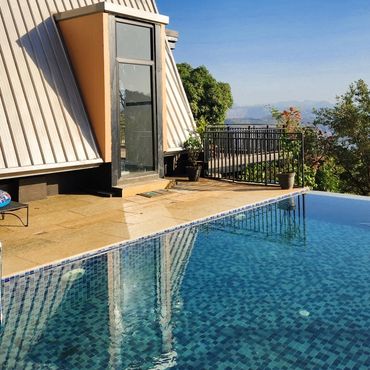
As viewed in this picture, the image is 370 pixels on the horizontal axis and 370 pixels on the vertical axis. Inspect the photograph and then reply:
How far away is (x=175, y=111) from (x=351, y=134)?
444 inches

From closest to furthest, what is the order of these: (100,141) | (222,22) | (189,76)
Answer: (100,141)
(189,76)
(222,22)

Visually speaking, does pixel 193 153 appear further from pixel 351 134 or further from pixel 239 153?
pixel 351 134

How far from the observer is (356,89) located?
21281 mm

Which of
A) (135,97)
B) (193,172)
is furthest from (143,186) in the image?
(135,97)

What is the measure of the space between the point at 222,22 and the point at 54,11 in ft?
171

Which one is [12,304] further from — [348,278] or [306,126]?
[306,126]

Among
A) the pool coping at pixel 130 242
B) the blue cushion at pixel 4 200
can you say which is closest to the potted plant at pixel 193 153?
the pool coping at pixel 130 242

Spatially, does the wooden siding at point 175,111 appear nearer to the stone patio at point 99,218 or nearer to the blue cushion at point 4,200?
the stone patio at point 99,218

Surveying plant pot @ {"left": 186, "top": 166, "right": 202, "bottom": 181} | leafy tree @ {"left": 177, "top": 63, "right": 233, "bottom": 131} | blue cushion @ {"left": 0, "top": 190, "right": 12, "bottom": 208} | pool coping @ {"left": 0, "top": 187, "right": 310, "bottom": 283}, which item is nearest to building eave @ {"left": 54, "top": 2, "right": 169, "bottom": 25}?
plant pot @ {"left": 186, "top": 166, "right": 202, "bottom": 181}

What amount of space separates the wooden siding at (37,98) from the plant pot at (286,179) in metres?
4.15

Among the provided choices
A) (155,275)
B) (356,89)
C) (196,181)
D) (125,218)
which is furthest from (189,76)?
(155,275)

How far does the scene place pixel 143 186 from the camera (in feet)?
32.9

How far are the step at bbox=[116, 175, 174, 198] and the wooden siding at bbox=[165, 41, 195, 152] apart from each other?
1.22 meters

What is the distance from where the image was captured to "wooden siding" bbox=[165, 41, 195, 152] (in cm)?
1172
